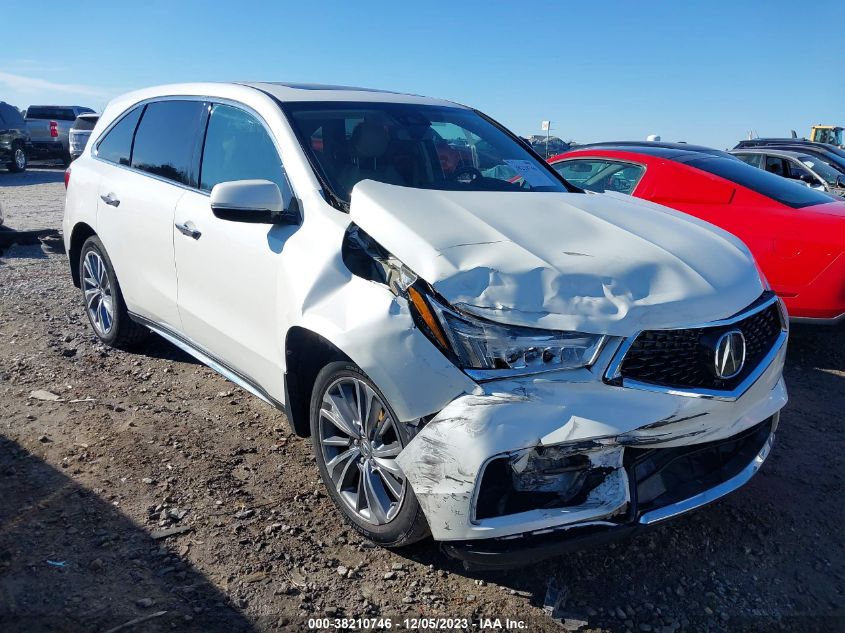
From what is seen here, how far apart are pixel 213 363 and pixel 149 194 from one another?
1.11 m

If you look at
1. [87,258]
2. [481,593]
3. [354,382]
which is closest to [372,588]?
[481,593]

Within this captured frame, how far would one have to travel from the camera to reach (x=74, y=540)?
2.82 metres

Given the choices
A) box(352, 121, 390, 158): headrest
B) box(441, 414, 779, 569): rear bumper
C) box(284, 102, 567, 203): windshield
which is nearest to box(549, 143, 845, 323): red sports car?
box(284, 102, 567, 203): windshield

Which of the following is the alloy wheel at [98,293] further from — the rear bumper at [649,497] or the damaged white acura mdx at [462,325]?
the rear bumper at [649,497]

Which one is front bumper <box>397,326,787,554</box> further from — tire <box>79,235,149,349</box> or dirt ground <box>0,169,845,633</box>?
tire <box>79,235,149,349</box>

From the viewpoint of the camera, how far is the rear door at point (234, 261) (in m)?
3.11

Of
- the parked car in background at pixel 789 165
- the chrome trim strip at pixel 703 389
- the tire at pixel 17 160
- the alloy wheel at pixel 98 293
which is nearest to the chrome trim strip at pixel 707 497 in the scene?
the chrome trim strip at pixel 703 389

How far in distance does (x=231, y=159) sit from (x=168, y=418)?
1496 millimetres

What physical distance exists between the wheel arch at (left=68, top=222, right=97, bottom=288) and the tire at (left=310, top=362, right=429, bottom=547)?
114 inches

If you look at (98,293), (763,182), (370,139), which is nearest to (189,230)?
(370,139)

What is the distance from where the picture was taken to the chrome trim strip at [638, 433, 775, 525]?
2.39 m

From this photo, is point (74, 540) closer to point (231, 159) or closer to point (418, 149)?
point (231, 159)

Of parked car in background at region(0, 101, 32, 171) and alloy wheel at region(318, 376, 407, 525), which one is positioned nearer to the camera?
alloy wheel at region(318, 376, 407, 525)

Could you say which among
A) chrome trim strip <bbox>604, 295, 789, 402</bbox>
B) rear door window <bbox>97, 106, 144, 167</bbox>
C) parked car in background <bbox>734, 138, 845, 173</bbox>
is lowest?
chrome trim strip <bbox>604, 295, 789, 402</bbox>
